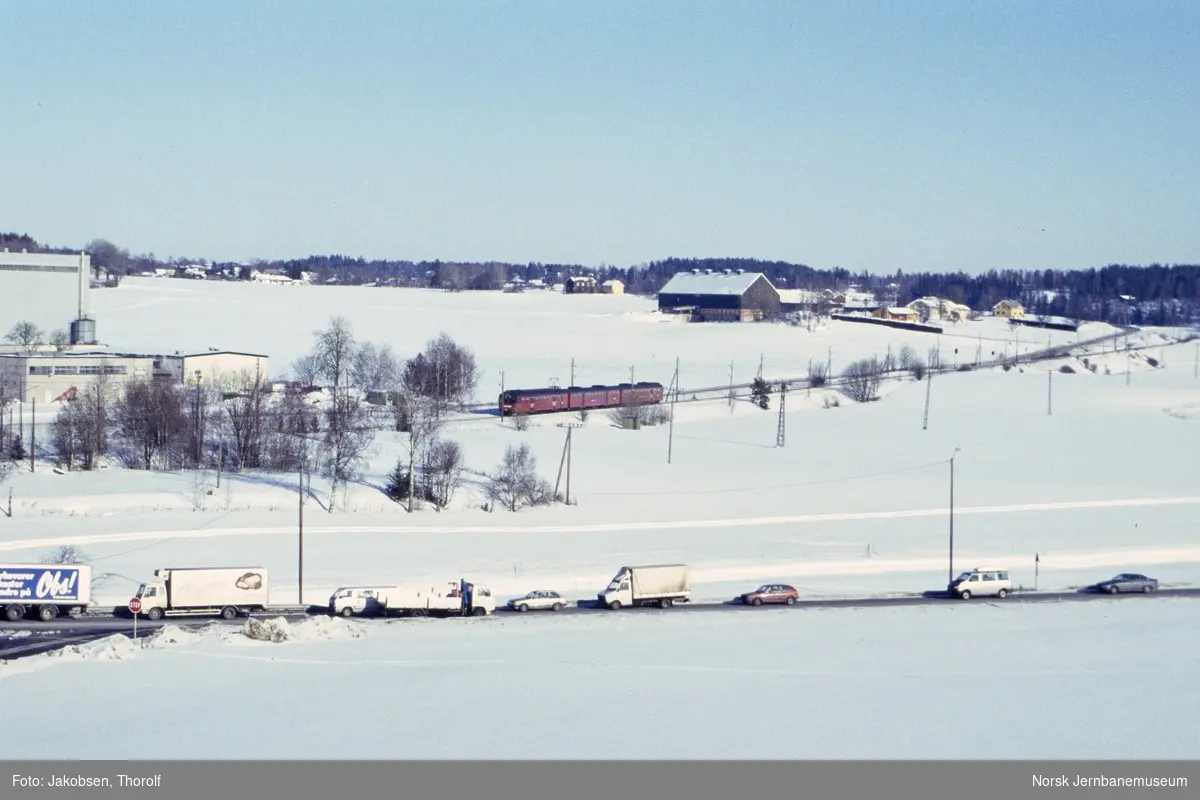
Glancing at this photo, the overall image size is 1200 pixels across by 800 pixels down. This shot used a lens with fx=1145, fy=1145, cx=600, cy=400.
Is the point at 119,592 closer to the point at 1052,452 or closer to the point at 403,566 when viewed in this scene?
the point at 403,566

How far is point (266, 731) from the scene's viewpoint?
463 inches

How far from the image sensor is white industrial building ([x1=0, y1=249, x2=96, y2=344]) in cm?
5609

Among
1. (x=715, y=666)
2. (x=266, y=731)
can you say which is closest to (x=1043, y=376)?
(x=715, y=666)

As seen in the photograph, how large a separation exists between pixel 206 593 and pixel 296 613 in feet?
4.68

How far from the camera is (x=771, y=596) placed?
63.1 feet

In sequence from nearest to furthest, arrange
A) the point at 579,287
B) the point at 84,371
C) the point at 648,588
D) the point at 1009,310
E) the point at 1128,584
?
1. the point at 648,588
2. the point at 1128,584
3. the point at 84,371
4. the point at 1009,310
5. the point at 579,287

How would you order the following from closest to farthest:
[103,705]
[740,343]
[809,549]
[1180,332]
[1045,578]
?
[103,705] → [1045,578] → [809,549] → [740,343] → [1180,332]

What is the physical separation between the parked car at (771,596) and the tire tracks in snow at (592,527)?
7314 mm

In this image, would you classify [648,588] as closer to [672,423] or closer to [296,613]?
[296,613]

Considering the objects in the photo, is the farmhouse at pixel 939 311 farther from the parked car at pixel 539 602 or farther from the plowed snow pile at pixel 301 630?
the plowed snow pile at pixel 301 630

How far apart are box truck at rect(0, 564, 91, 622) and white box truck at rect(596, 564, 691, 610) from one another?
27.0 ft

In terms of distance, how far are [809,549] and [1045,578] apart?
478 centimetres

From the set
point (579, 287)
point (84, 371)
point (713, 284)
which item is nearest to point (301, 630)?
point (84, 371)

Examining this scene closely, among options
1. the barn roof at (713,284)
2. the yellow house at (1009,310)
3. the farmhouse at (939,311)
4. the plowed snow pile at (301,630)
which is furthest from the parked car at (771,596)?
the yellow house at (1009,310)
